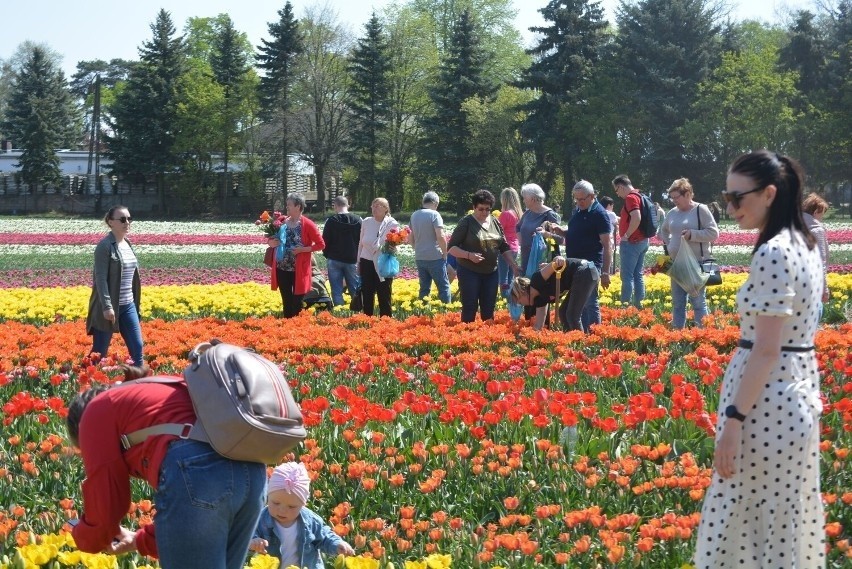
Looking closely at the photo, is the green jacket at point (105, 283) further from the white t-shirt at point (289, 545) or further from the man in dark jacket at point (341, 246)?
the white t-shirt at point (289, 545)

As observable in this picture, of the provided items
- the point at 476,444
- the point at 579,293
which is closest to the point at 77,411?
the point at 476,444

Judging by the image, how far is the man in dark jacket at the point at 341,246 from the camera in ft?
41.7

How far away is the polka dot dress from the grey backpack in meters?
1.40

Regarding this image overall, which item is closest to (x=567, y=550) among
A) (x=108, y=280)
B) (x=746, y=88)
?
(x=108, y=280)

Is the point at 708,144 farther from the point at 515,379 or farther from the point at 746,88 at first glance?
the point at 515,379

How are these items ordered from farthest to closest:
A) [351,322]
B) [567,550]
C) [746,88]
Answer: [746,88] → [351,322] → [567,550]

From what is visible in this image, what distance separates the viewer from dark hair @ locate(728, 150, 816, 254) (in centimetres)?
346

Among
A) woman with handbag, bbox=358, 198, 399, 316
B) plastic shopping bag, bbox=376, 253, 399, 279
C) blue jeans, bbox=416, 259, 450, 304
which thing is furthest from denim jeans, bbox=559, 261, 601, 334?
blue jeans, bbox=416, 259, 450, 304

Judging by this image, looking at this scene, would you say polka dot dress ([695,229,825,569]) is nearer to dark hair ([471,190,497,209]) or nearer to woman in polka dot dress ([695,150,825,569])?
woman in polka dot dress ([695,150,825,569])

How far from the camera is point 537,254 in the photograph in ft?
34.3

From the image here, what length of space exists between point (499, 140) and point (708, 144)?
405 inches

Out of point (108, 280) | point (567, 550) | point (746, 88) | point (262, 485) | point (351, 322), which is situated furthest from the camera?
point (746, 88)

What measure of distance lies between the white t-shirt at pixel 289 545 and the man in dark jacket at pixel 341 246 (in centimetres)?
850

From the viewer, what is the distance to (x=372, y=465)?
499 cm
